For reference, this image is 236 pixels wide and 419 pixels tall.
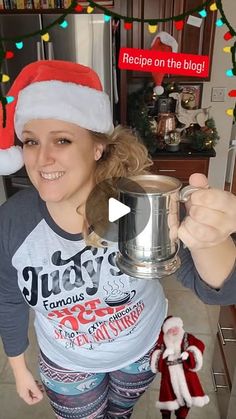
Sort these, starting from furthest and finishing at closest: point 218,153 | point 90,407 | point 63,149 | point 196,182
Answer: point 218,153, point 90,407, point 63,149, point 196,182

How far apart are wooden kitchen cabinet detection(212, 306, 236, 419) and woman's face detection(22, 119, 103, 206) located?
35.7 inches

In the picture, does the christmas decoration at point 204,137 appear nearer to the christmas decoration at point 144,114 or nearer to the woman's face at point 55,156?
the christmas decoration at point 144,114

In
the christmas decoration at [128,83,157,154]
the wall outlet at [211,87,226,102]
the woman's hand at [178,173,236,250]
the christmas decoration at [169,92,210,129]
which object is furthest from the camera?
the wall outlet at [211,87,226,102]

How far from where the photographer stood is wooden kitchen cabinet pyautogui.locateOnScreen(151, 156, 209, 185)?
8.34 ft

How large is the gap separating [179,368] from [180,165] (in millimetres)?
1596

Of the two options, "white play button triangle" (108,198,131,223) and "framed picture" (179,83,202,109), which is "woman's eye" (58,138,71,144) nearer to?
"white play button triangle" (108,198,131,223)

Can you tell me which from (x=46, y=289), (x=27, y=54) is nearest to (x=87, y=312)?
(x=46, y=289)

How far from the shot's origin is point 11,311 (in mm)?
1025

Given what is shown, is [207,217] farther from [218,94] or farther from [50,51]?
[218,94]

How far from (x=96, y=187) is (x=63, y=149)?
135 millimetres

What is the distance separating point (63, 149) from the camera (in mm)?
759

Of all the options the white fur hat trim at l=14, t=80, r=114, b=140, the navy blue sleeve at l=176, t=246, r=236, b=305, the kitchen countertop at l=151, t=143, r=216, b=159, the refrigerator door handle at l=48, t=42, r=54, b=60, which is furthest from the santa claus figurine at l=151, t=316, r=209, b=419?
the refrigerator door handle at l=48, t=42, r=54, b=60

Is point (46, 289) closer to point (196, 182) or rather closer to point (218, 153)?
point (196, 182)

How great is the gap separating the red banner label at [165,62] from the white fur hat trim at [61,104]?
19cm
